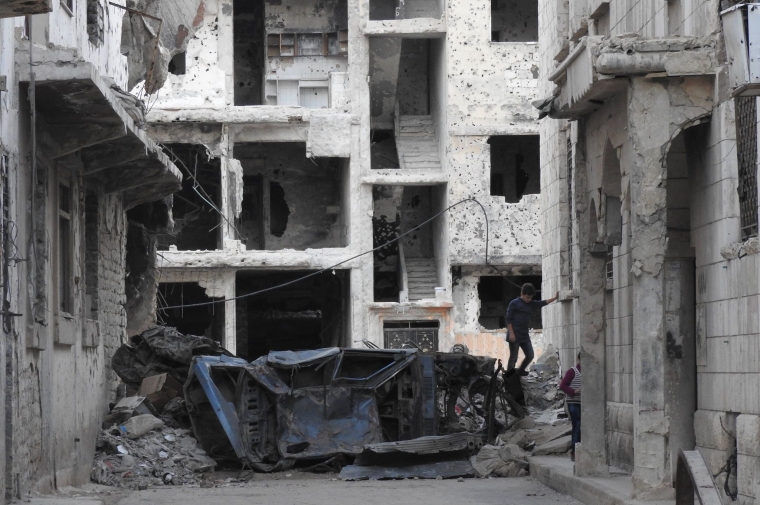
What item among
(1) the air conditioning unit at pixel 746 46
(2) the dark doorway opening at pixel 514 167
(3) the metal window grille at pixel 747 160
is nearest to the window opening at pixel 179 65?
(2) the dark doorway opening at pixel 514 167

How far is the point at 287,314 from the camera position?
37.9 meters

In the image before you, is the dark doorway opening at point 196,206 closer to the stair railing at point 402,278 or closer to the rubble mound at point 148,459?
the stair railing at point 402,278

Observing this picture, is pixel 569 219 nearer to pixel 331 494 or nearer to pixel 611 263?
pixel 611 263

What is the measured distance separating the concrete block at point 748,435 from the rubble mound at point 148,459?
26.0 ft

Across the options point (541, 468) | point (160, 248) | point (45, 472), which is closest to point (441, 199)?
point (160, 248)

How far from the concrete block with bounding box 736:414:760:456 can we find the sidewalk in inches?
31.6

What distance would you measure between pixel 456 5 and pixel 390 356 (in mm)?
18842

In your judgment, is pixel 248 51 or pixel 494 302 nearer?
pixel 494 302

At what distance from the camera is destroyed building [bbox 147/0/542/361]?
111 ft

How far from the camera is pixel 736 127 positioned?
10.6 meters

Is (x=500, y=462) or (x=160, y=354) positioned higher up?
(x=160, y=354)

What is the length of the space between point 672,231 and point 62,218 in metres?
7.16

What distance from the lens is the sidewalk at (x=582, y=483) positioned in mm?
11328

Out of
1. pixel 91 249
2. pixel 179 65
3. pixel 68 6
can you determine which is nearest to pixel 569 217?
pixel 91 249
